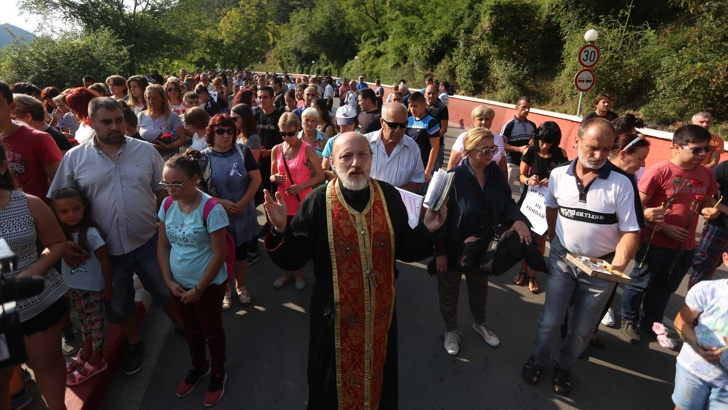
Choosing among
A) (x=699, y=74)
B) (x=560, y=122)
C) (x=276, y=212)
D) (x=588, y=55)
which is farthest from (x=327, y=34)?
(x=276, y=212)

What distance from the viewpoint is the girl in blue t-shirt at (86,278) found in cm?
279

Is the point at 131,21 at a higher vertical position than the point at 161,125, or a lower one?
higher

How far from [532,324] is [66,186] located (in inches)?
170

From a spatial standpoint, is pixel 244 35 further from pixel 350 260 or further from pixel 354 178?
pixel 350 260

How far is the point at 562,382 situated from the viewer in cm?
319

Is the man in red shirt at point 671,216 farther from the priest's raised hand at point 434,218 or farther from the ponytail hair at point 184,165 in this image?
the ponytail hair at point 184,165

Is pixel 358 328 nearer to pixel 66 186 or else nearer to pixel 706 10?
pixel 66 186

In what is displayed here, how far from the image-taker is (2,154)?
82.7 inches

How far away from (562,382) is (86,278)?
378 centimetres

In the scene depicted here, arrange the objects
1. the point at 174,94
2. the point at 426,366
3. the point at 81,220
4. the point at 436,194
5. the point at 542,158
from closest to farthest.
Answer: the point at 436,194
the point at 81,220
the point at 426,366
the point at 542,158
the point at 174,94

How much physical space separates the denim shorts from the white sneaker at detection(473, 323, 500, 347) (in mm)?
1505

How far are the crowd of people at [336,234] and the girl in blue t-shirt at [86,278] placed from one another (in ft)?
0.03

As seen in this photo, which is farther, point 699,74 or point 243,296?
point 699,74

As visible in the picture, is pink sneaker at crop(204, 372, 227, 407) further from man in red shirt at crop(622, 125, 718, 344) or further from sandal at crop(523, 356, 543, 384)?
man in red shirt at crop(622, 125, 718, 344)
